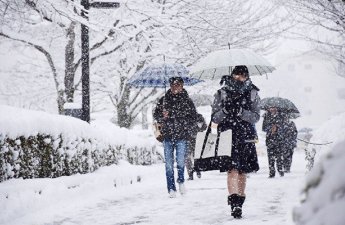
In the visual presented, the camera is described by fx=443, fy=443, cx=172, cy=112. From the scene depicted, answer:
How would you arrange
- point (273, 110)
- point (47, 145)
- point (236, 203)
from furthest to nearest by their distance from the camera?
1. point (273, 110)
2. point (47, 145)
3. point (236, 203)

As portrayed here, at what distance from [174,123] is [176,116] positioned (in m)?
0.19

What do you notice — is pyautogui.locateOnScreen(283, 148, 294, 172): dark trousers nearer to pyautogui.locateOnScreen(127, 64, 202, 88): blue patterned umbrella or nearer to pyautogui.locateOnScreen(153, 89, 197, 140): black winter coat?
pyautogui.locateOnScreen(127, 64, 202, 88): blue patterned umbrella


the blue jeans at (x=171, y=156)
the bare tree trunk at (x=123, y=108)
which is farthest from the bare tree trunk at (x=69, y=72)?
the blue jeans at (x=171, y=156)

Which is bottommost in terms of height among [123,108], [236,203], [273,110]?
[236,203]

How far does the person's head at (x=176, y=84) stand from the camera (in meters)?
7.71

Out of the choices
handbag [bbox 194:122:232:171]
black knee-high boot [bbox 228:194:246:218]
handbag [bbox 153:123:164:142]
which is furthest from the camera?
handbag [bbox 153:123:164:142]

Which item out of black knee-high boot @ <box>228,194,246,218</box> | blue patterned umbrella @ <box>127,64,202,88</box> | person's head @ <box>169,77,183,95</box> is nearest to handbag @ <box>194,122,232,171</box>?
black knee-high boot @ <box>228,194,246,218</box>

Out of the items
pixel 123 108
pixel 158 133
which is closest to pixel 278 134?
pixel 158 133

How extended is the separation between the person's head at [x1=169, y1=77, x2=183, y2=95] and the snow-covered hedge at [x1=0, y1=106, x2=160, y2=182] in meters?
1.87

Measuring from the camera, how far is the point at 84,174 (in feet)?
27.1

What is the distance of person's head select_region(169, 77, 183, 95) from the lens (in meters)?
7.71

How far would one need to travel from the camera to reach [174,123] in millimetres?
7578

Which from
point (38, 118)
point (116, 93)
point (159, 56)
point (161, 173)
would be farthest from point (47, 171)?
point (116, 93)

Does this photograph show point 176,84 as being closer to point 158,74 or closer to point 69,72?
point 158,74
